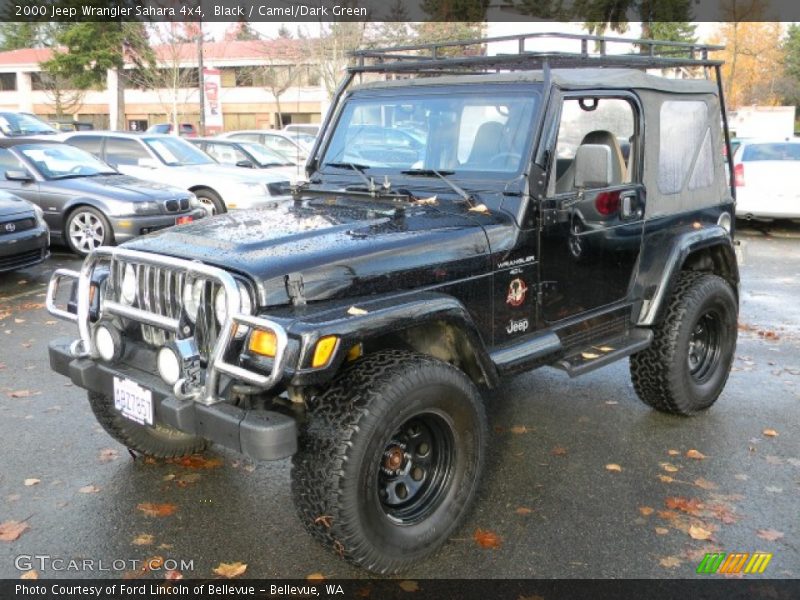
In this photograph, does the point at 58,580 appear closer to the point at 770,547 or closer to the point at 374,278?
the point at 374,278

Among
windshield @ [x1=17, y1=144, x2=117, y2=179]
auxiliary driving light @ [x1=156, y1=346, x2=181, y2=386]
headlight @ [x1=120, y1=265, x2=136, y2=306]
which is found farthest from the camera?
windshield @ [x1=17, y1=144, x2=117, y2=179]

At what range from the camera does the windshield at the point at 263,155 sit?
1445 cm

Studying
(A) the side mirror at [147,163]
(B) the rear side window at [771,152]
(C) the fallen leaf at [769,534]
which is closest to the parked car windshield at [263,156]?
(A) the side mirror at [147,163]

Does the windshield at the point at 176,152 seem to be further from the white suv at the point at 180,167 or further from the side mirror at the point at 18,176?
the side mirror at the point at 18,176

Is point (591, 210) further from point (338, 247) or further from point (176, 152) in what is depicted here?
point (176, 152)

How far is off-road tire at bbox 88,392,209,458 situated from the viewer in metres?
4.04

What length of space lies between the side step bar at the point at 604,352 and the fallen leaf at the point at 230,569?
192 cm

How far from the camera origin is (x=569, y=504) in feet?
12.9

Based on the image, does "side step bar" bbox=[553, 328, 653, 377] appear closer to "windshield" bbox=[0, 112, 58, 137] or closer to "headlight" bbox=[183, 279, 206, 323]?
"headlight" bbox=[183, 279, 206, 323]

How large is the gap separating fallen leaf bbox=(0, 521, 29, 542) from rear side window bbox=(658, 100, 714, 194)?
13.1ft

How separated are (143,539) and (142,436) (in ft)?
2.36

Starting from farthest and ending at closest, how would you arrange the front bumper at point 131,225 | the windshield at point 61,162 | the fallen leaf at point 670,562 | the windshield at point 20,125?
the windshield at point 20,125 → the windshield at point 61,162 → the front bumper at point 131,225 → the fallen leaf at point 670,562

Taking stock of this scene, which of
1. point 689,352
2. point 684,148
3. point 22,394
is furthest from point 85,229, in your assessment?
point 689,352

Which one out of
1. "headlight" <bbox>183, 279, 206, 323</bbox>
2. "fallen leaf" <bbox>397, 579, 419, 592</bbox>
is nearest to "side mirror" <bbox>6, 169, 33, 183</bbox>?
"headlight" <bbox>183, 279, 206, 323</bbox>
